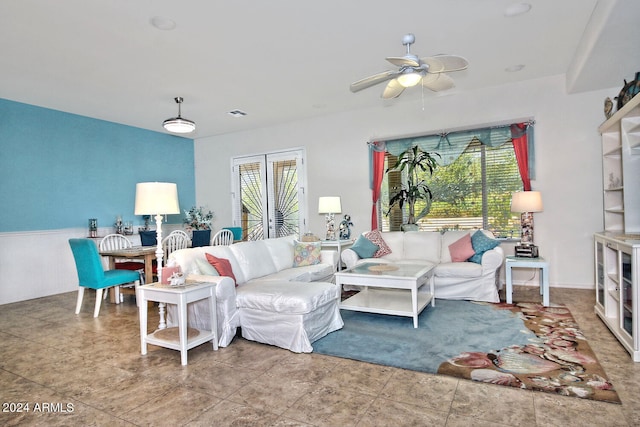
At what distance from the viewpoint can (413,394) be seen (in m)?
2.36

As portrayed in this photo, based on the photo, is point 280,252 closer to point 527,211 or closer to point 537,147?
point 527,211

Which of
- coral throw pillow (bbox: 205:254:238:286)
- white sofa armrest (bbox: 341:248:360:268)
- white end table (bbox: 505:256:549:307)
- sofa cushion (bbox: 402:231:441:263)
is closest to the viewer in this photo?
coral throw pillow (bbox: 205:254:238:286)

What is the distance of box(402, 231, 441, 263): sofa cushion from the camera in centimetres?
525

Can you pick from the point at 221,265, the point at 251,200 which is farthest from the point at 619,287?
the point at 251,200

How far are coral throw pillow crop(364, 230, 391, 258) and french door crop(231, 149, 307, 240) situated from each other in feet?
6.58

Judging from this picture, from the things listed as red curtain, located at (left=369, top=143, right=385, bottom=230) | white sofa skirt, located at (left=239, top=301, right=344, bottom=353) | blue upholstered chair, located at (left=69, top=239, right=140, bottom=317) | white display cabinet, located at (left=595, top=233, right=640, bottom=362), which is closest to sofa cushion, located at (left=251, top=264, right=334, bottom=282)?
white sofa skirt, located at (left=239, top=301, right=344, bottom=353)

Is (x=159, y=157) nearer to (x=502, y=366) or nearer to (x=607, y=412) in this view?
(x=502, y=366)

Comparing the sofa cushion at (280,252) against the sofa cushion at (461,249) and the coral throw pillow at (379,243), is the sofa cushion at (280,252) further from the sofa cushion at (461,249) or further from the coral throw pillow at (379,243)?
the sofa cushion at (461,249)

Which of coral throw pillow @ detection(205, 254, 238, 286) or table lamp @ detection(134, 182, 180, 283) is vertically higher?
table lamp @ detection(134, 182, 180, 283)

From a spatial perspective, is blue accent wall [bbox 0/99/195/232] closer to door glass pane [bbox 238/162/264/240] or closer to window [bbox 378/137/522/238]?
door glass pane [bbox 238/162/264/240]

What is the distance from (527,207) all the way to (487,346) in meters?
2.35

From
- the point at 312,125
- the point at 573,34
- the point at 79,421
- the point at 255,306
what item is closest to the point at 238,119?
the point at 312,125

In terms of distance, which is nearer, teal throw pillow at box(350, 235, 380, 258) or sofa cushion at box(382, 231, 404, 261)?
teal throw pillow at box(350, 235, 380, 258)

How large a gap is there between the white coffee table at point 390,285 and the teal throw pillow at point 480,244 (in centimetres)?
83
